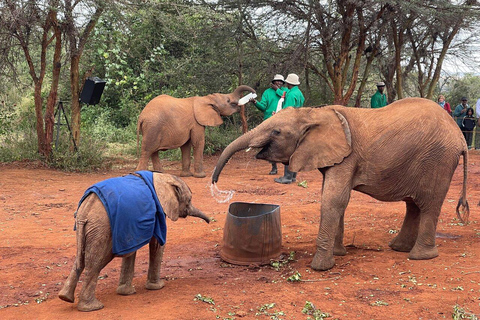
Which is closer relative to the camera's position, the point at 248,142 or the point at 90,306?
the point at 90,306

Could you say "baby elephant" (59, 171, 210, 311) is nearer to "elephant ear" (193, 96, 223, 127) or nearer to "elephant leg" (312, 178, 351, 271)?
"elephant leg" (312, 178, 351, 271)

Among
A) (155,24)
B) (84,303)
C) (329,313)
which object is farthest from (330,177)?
(155,24)

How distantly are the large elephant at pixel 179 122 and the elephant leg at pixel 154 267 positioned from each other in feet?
22.5

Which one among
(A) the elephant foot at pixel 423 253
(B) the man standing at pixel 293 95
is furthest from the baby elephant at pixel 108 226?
(B) the man standing at pixel 293 95

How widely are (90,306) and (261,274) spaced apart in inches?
76.4

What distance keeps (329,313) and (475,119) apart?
15.7 m

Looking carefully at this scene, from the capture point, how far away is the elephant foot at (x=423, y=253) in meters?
5.86

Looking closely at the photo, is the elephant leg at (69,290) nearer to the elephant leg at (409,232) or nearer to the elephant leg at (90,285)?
the elephant leg at (90,285)

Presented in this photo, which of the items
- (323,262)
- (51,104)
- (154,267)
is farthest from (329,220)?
(51,104)

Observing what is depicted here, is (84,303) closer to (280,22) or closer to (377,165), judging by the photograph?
(377,165)

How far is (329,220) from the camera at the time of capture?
5.68 m

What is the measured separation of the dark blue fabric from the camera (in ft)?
14.9

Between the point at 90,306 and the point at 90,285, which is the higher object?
the point at 90,285

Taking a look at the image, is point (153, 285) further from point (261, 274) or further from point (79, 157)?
point (79, 157)
